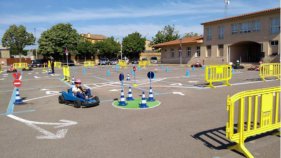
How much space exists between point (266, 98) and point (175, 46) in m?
50.2

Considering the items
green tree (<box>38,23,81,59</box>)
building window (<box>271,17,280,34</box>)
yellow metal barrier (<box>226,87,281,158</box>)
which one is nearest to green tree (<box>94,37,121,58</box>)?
green tree (<box>38,23,81,59</box>)

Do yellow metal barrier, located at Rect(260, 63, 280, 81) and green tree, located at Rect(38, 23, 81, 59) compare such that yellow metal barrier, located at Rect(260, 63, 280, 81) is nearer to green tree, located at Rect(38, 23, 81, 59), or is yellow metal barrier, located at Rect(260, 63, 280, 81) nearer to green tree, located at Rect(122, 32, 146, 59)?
green tree, located at Rect(38, 23, 81, 59)

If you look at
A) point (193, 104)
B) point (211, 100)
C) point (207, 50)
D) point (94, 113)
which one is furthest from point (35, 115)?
point (207, 50)

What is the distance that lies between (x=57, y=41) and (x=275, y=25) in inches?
1654

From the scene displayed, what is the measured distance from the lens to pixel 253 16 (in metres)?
37.0

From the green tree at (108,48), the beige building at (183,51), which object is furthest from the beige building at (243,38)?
the green tree at (108,48)

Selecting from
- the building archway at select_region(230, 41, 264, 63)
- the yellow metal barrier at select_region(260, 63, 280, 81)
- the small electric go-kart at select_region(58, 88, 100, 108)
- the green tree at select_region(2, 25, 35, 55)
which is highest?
the green tree at select_region(2, 25, 35, 55)

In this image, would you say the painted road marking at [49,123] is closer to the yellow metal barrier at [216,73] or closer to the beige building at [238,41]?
the yellow metal barrier at [216,73]

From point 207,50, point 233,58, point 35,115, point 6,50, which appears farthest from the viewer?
point 6,50

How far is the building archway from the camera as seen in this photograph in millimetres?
41031

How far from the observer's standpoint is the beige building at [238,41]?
113 ft

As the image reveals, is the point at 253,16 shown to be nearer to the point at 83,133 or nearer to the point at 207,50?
the point at 207,50

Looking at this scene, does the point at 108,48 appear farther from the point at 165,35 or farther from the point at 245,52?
the point at 245,52

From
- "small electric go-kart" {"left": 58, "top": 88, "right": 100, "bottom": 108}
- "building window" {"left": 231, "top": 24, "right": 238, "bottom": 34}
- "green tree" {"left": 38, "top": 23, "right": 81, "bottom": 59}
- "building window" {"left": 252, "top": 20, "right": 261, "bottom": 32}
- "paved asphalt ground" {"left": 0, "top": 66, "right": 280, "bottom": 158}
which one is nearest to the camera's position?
"paved asphalt ground" {"left": 0, "top": 66, "right": 280, "bottom": 158}
